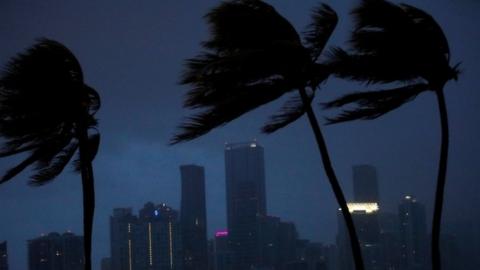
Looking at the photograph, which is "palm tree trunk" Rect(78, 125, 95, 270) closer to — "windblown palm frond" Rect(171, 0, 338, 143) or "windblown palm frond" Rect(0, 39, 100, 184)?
"windblown palm frond" Rect(0, 39, 100, 184)

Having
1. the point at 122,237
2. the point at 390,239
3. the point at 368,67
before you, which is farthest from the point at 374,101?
the point at 122,237

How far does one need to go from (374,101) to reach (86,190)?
2.49 meters

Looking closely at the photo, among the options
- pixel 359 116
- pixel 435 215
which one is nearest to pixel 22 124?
pixel 359 116

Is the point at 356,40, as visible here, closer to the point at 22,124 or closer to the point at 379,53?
the point at 379,53

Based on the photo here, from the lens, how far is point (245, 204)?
117m

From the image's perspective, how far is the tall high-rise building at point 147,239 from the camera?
106125 mm

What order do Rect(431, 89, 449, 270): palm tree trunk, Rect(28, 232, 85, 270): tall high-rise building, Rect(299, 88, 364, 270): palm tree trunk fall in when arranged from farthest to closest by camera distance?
Rect(28, 232, 85, 270): tall high-rise building
Rect(431, 89, 449, 270): palm tree trunk
Rect(299, 88, 364, 270): palm tree trunk

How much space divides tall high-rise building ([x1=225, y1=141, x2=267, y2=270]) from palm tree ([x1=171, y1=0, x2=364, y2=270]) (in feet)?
346

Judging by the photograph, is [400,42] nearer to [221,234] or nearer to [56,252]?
[56,252]

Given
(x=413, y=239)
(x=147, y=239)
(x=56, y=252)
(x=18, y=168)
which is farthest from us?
(x=147, y=239)

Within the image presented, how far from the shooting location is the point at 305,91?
4.59 m

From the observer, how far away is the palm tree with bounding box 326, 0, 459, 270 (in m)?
4.54

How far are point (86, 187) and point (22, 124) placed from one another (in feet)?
2.45

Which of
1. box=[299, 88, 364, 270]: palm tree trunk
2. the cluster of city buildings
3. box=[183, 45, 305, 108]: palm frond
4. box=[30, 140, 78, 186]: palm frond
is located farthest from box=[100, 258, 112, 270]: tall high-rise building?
box=[183, 45, 305, 108]: palm frond
